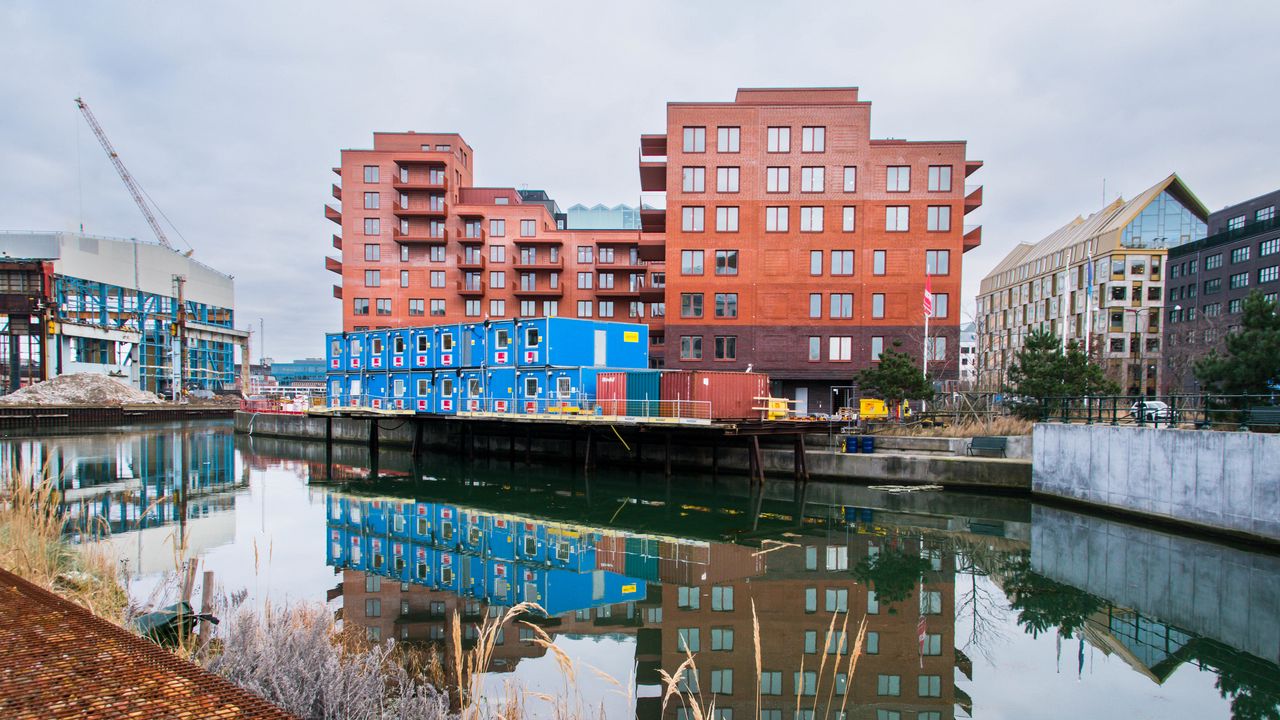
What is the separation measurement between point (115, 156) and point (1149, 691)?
15109 cm

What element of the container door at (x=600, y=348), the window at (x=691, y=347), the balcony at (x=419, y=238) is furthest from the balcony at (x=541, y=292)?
the container door at (x=600, y=348)

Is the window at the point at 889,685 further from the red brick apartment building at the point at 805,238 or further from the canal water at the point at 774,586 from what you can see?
the red brick apartment building at the point at 805,238

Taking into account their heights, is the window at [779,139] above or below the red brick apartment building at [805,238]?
above

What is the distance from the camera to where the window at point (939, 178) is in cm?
4284

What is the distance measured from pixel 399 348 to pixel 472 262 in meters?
20.6

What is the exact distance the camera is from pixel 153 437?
48.6m

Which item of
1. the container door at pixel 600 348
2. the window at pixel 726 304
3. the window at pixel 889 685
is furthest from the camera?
the window at pixel 726 304

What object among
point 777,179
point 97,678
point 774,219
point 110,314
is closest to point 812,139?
point 777,179

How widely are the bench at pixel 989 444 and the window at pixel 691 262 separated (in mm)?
21627

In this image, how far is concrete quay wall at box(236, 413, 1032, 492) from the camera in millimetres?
25531

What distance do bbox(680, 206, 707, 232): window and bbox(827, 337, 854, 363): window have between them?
11.3 m

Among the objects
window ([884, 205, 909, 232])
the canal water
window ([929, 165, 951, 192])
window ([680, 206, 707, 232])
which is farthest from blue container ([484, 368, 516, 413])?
window ([929, 165, 951, 192])

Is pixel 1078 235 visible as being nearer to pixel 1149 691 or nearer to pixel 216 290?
pixel 1149 691

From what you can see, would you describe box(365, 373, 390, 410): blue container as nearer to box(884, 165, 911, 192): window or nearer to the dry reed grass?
the dry reed grass
